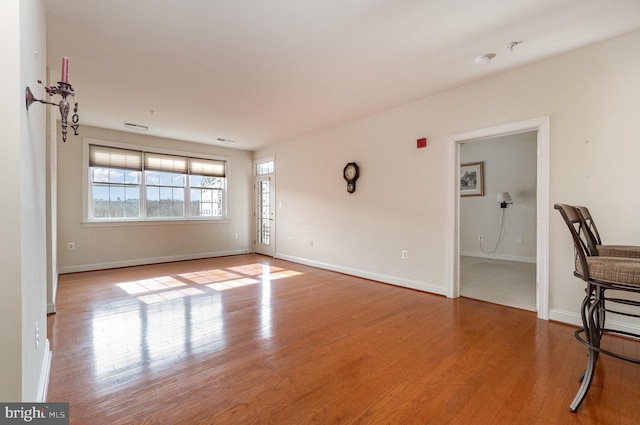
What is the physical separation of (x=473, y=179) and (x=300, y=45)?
567 centimetres

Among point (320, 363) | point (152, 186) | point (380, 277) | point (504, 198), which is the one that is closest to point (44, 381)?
point (320, 363)

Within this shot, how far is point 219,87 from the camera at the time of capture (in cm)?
356

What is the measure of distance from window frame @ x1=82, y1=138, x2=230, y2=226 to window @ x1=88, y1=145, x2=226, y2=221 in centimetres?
2

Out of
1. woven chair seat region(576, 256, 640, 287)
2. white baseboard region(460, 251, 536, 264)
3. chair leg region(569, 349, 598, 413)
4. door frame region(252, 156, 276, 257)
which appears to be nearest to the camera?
woven chair seat region(576, 256, 640, 287)

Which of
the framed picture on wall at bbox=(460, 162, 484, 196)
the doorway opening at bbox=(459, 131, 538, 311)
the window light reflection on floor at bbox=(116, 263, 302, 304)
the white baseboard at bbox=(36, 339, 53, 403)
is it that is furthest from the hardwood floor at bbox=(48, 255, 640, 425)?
the framed picture on wall at bbox=(460, 162, 484, 196)

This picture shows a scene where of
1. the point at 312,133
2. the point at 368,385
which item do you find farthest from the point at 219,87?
the point at 368,385

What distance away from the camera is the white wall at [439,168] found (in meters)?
2.59

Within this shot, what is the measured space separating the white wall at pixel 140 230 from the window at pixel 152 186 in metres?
0.19

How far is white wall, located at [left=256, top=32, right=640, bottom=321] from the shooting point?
2594mm

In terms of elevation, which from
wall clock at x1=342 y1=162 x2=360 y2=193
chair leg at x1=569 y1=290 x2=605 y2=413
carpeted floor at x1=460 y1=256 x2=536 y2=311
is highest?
wall clock at x1=342 y1=162 x2=360 y2=193

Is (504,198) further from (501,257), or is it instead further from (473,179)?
(501,257)

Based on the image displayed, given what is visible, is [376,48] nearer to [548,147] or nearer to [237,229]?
[548,147]

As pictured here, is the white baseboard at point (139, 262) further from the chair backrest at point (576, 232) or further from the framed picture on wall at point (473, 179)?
the chair backrest at point (576, 232)

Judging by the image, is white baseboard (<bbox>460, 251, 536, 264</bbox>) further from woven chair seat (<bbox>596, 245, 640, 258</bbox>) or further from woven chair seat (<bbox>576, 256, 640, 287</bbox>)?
woven chair seat (<bbox>576, 256, 640, 287</bbox>)
